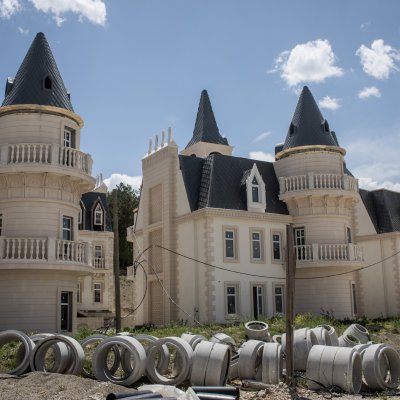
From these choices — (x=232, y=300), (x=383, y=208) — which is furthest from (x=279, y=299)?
(x=383, y=208)

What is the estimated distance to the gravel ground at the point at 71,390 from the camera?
1476cm

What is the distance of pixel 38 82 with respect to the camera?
28.2 meters

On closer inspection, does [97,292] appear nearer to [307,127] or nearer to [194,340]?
[307,127]

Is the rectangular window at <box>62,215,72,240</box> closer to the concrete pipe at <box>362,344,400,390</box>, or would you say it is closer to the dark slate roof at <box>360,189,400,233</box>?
the concrete pipe at <box>362,344,400,390</box>

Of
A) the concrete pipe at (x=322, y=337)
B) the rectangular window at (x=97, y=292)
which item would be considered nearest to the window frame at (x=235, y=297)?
the concrete pipe at (x=322, y=337)

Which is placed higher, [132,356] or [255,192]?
[255,192]

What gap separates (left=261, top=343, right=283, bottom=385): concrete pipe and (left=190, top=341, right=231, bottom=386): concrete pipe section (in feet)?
4.16

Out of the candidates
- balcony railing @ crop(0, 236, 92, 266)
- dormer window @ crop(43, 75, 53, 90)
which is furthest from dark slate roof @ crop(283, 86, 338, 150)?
balcony railing @ crop(0, 236, 92, 266)

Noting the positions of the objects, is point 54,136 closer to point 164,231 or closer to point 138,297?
point 164,231

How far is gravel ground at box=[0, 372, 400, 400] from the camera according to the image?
1476 centimetres

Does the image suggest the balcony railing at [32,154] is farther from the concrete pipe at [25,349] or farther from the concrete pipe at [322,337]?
the concrete pipe at [322,337]

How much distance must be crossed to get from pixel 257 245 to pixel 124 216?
121 feet

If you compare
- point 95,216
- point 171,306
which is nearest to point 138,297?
point 171,306

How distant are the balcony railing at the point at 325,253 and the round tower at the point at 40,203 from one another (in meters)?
13.7
